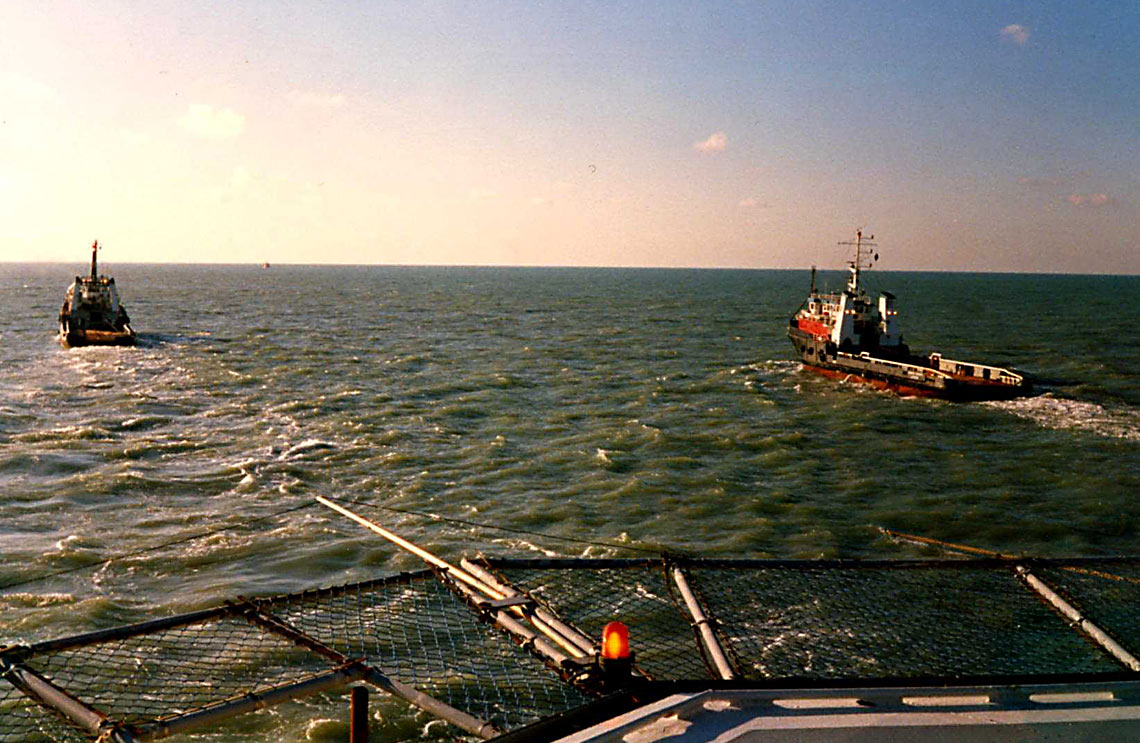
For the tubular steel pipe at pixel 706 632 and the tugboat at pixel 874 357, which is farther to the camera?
the tugboat at pixel 874 357

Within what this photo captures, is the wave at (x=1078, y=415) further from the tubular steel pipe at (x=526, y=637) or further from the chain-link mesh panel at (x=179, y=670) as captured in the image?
the tubular steel pipe at (x=526, y=637)

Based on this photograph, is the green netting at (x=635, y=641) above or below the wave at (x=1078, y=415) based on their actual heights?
below

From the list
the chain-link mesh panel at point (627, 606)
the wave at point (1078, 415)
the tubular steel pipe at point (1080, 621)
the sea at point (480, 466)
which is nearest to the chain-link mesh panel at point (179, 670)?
the sea at point (480, 466)

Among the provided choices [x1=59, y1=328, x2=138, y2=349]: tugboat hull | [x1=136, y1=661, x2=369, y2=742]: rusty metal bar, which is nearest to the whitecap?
[x1=136, y1=661, x2=369, y2=742]: rusty metal bar

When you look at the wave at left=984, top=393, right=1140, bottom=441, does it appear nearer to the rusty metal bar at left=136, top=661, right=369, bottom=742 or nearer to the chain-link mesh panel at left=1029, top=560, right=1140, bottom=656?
the chain-link mesh panel at left=1029, top=560, right=1140, bottom=656

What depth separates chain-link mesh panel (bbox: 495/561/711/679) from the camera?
18.4 meters

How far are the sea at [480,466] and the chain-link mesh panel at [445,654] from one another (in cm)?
195

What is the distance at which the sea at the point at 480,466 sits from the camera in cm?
2439

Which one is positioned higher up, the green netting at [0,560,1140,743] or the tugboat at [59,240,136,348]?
the tugboat at [59,240,136,348]

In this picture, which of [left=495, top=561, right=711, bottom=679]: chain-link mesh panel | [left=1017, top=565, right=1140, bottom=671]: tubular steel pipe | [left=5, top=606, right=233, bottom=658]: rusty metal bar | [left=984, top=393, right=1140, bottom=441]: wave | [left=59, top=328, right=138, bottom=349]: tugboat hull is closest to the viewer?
[left=5, top=606, right=233, bottom=658]: rusty metal bar

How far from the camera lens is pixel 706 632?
9.10 meters

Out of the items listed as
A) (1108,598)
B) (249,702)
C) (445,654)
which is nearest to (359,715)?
(249,702)

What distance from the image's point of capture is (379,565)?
78.5ft

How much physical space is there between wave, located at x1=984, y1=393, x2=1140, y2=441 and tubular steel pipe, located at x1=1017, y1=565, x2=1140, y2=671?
128ft
